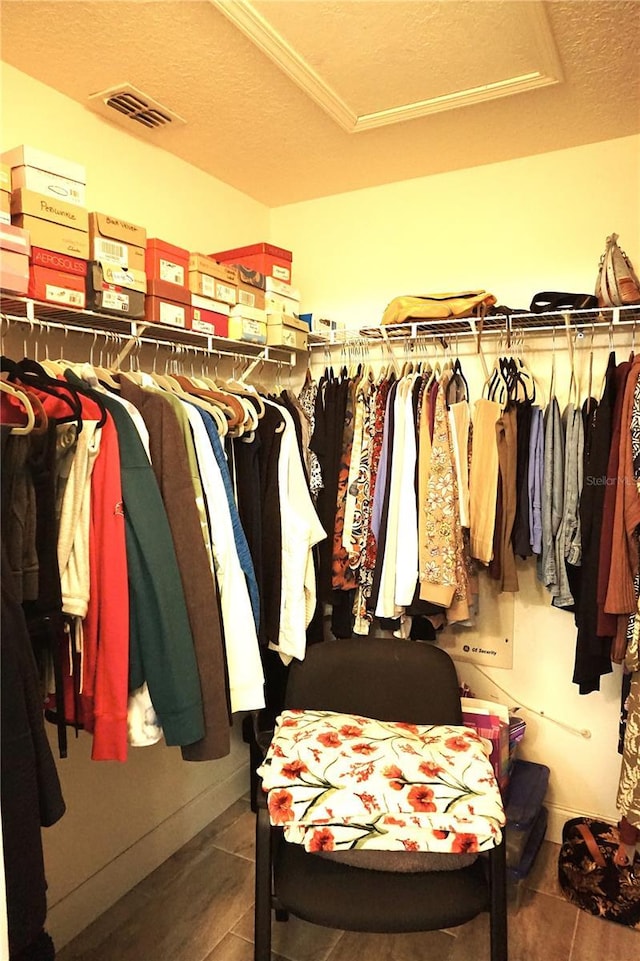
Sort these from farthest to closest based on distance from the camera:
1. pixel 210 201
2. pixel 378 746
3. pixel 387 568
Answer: pixel 210 201 < pixel 387 568 < pixel 378 746

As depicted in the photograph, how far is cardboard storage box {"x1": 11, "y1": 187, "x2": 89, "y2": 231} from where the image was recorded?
4.84 feet

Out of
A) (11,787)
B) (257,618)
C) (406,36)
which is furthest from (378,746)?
(406,36)

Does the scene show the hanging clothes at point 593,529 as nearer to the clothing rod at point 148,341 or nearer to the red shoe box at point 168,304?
the clothing rod at point 148,341

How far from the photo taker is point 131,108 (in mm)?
1975

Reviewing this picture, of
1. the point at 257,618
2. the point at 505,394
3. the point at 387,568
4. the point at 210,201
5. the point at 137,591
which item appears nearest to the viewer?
the point at 137,591

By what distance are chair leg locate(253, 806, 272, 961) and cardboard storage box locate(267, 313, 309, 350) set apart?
1.58m

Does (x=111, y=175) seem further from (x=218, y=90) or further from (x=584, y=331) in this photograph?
(x=584, y=331)

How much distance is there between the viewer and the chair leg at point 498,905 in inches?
55.3

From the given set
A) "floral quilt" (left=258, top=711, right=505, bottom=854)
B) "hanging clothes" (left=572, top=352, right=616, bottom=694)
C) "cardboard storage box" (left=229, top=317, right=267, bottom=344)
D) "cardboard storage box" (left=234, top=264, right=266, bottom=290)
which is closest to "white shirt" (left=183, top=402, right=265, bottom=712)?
"floral quilt" (left=258, top=711, right=505, bottom=854)

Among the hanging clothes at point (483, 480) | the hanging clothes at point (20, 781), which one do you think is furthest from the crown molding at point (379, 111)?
the hanging clothes at point (20, 781)

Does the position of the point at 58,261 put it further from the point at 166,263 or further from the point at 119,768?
the point at 119,768

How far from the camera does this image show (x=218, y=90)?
188 centimetres

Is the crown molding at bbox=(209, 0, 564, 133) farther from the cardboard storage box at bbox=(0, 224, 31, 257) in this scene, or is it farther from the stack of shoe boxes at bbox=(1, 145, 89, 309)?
the cardboard storage box at bbox=(0, 224, 31, 257)

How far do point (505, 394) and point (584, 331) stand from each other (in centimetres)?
35
